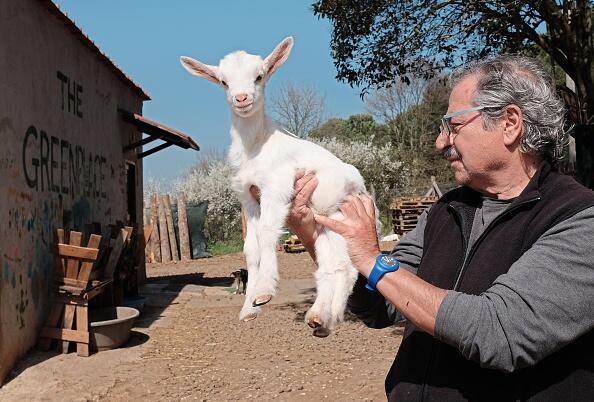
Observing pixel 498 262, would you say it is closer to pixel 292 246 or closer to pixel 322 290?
pixel 322 290

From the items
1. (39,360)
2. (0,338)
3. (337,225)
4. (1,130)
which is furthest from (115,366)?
(337,225)

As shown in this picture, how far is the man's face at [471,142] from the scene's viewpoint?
2105 millimetres

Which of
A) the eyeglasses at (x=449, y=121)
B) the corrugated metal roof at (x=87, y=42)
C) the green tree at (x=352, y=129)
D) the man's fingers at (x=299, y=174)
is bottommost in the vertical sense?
the man's fingers at (x=299, y=174)

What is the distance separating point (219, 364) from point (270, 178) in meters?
5.19

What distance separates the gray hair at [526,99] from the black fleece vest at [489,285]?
4.0 inches

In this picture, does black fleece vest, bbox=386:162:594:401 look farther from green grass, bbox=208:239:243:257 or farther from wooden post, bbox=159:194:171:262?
green grass, bbox=208:239:243:257

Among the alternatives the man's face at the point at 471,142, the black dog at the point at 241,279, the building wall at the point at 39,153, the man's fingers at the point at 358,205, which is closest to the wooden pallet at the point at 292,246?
the black dog at the point at 241,279

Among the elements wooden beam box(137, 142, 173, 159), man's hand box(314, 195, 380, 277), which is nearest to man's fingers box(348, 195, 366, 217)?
man's hand box(314, 195, 380, 277)

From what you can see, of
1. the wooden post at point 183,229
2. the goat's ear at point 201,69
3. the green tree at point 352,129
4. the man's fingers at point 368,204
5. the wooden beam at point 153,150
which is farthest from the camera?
the green tree at point 352,129

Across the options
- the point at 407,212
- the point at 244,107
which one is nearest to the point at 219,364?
the point at 244,107

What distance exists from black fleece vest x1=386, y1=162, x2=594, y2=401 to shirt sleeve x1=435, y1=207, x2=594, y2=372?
14 centimetres

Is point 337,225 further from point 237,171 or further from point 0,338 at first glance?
point 0,338

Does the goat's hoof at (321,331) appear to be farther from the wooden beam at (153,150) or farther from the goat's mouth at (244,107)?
the wooden beam at (153,150)

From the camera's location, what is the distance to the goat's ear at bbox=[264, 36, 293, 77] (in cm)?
267
